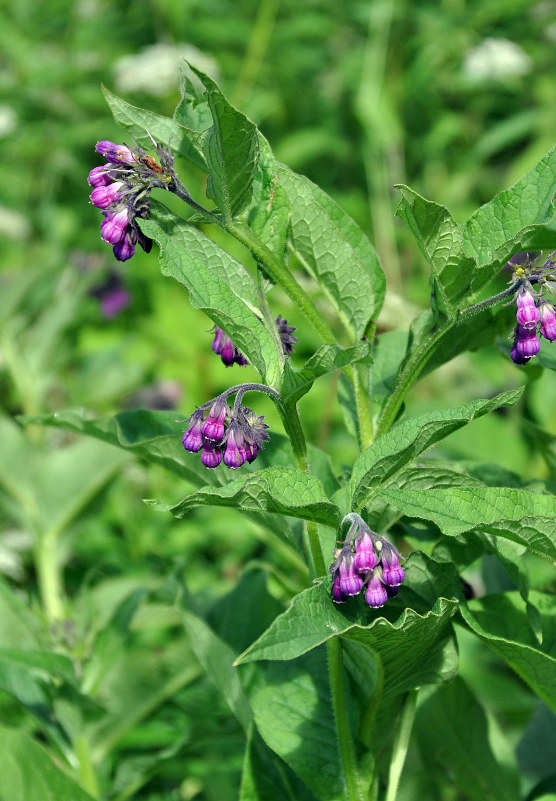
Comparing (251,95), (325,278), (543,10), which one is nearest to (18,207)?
(251,95)

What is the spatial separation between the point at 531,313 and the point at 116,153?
1.64 feet

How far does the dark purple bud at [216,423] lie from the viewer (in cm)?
104

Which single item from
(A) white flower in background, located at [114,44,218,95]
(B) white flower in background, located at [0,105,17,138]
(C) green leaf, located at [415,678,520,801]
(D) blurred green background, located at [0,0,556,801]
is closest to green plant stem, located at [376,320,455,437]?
(C) green leaf, located at [415,678,520,801]

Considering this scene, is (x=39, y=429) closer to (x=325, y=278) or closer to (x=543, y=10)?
(x=325, y=278)

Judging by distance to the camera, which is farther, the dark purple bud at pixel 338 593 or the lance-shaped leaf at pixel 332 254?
the lance-shaped leaf at pixel 332 254

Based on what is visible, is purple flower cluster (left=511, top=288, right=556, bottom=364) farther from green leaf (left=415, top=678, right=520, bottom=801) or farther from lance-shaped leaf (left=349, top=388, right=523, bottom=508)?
green leaf (left=415, top=678, right=520, bottom=801)

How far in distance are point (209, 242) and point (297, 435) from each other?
24cm

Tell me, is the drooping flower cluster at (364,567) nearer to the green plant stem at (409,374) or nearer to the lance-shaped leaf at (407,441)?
the lance-shaped leaf at (407,441)

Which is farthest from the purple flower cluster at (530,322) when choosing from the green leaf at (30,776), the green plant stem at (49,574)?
the green plant stem at (49,574)

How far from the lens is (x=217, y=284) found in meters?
0.98

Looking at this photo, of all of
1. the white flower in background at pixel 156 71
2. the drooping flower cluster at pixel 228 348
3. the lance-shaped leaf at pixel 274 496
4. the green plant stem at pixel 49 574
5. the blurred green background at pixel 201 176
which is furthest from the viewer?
the white flower in background at pixel 156 71

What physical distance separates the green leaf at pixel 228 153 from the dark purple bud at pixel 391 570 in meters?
0.41

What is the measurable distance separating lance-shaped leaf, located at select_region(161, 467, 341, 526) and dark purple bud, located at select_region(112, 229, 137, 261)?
30 cm

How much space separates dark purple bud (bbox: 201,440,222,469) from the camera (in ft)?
3.42
